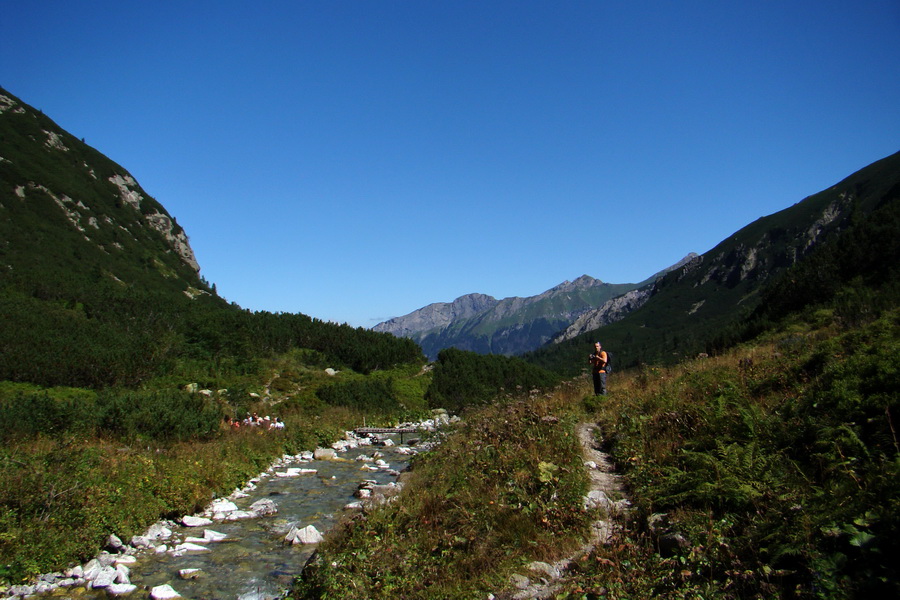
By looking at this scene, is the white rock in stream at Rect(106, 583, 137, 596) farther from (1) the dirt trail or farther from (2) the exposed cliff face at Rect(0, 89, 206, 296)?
(2) the exposed cliff face at Rect(0, 89, 206, 296)

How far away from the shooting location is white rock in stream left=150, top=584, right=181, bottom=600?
293 inches

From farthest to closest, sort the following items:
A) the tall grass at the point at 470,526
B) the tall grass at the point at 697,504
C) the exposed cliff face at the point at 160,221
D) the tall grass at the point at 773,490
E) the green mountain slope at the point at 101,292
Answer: the exposed cliff face at the point at 160,221 < the green mountain slope at the point at 101,292 < the tall grass at the point at 470,526 < the tall grass at the point at 697,504 < the tall grass at the point at 773,490

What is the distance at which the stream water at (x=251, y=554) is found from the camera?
25.7ft

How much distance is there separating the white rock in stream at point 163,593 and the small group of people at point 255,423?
12.7 m

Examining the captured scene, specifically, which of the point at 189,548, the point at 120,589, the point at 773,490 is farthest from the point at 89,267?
the point at 773,490

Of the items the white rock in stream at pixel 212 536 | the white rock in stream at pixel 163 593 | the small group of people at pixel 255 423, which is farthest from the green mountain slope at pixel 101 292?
the white rock in stream at pixel 163 593

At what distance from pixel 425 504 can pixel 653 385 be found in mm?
7683

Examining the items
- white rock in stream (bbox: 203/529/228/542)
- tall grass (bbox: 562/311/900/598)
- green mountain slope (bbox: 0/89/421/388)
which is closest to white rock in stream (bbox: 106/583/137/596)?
white rock in stream (bbox: 203/529/228/542)

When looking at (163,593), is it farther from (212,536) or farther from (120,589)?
(212,536)

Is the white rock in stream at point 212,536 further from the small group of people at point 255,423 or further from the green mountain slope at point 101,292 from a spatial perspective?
the green mountain slope at point 101,292

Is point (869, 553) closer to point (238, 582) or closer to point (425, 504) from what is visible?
point (425, 504)

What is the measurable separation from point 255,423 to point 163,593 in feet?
50.0

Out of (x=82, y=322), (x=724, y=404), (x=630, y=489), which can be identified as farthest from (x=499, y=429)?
(x=82, y=322)

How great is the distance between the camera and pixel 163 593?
752 centimetres
